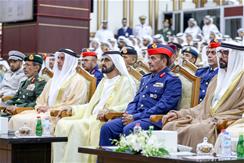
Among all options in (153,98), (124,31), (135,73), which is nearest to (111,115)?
(153,98)

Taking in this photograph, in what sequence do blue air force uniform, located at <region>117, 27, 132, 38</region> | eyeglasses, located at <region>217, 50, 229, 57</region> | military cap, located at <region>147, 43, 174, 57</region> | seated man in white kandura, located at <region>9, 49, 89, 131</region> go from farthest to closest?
1. blue air force uniform, located at <region>117, 27, 132, 38</region>
2. seated man in white kandura, located at <region>9, 49, 89, 131</region>
3. military cap, located at <region>147, 43, 174, 57</region>
4. eyeglasses, located at <region>217, 50, 229, 57</region>

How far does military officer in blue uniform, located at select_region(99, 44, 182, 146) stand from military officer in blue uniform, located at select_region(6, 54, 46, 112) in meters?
2.08

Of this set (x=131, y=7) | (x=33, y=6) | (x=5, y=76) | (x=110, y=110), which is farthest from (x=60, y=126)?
(x=131, y=7)

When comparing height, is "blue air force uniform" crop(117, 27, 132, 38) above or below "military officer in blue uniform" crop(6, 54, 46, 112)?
above

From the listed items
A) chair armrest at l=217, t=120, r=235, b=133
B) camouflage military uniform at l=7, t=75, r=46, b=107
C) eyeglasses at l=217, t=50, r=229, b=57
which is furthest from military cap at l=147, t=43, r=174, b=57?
camouflage military uniform at l=7, t=75, r=46, b=107

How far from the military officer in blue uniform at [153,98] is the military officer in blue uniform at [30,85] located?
208 centimetres

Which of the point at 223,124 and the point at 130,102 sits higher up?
the point at 130,102

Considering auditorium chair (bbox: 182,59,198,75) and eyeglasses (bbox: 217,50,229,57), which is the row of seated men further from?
auditorium chair (bbox: 182,59,198,75)

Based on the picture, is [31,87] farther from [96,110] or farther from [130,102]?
[130,102]

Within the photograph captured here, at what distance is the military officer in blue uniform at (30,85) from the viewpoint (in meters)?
8.73

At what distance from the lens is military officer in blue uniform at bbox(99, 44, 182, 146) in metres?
6.58

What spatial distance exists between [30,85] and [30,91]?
11cm

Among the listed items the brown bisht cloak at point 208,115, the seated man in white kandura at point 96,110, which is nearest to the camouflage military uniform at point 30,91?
the seated man in white kandura at point 96,110

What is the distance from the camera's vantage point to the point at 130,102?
711cm
